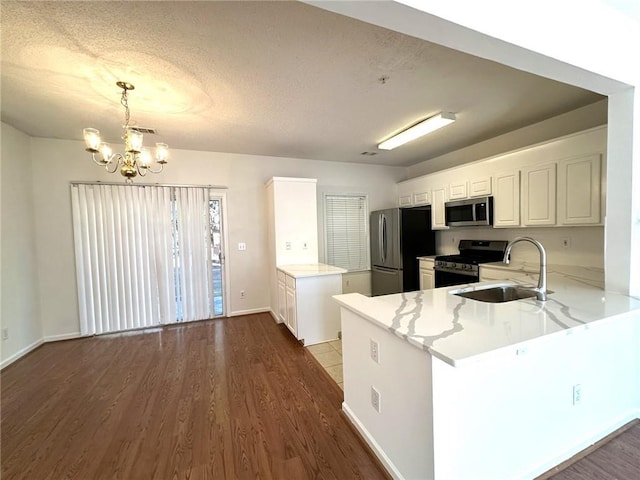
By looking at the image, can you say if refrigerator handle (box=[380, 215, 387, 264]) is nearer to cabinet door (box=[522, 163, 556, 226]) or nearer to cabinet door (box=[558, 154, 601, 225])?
cabinet door (box=[522, 163, 556, 226])

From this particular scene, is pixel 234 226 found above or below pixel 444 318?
above

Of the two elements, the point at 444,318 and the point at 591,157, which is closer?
the point at 444,318

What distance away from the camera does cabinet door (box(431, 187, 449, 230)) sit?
415 cm

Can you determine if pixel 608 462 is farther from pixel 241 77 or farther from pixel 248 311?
pixel 248 311

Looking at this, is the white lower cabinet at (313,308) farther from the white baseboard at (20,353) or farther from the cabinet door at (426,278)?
the white baseboard at (20,353)

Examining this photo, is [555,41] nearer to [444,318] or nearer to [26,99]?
[444,318]

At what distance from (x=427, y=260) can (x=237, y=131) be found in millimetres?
3458

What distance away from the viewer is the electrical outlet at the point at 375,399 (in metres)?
1.55

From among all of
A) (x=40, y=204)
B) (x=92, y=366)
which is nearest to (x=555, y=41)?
(x=92, y=366)

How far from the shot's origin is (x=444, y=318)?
4.66ft

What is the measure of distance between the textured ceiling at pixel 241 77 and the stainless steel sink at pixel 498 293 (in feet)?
5.83

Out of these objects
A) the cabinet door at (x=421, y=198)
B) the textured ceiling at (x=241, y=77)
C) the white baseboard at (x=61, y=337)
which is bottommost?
the white baseboard at (x=61, y=337)

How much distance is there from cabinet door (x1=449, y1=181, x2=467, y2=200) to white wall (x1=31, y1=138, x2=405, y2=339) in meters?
1.47

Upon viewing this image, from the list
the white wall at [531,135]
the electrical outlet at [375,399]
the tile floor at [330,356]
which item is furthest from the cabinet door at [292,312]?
the white wall at [531,135]
